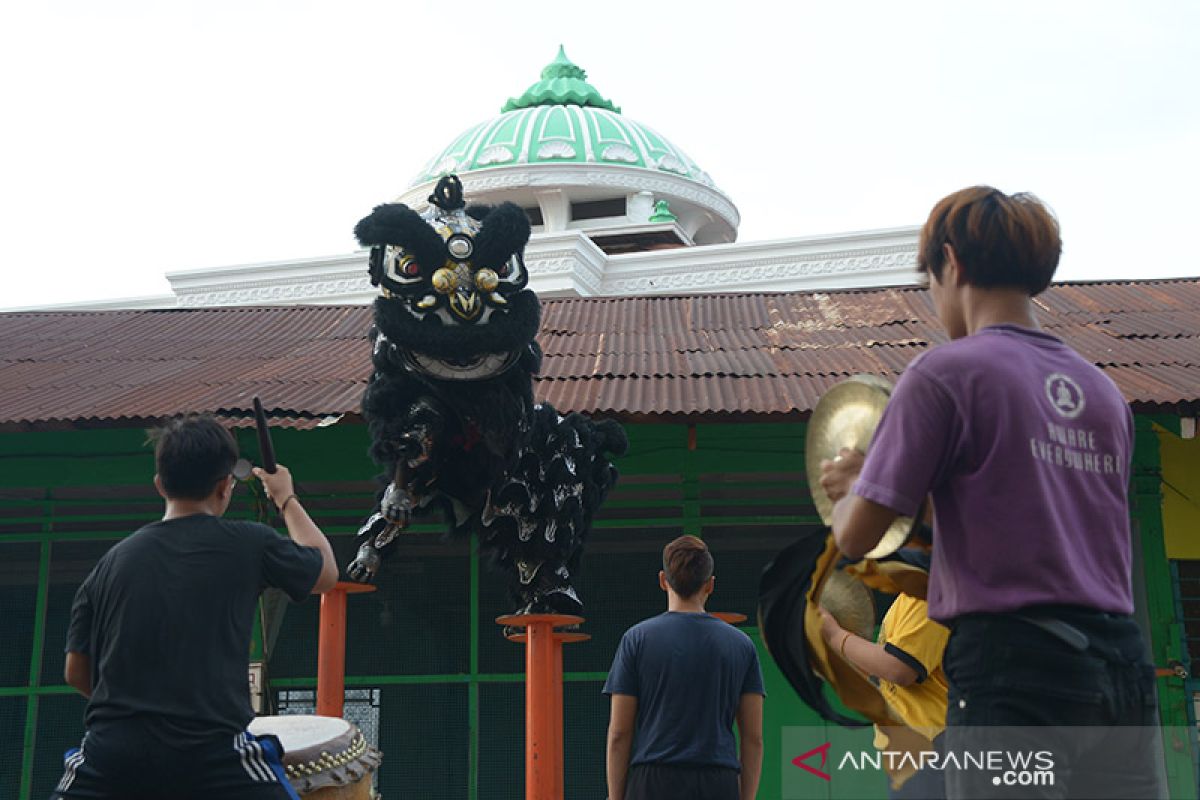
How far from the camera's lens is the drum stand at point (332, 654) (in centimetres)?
568

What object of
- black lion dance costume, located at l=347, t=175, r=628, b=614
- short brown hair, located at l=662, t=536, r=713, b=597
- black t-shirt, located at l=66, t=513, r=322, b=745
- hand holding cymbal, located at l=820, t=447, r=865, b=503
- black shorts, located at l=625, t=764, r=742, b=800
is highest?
black lion dance costume, located at l=347, t=175, r=628, b=614

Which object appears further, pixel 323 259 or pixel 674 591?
pixel 323 259

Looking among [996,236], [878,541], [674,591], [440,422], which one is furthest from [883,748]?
[440,422]

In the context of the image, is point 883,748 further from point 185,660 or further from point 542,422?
point 542,422

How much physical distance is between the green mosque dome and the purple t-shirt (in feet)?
90.1

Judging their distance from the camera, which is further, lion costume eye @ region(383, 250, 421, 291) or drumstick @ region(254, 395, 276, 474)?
lion costume eye @ region(383, 250, 421, 291)

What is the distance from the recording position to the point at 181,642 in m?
2.94

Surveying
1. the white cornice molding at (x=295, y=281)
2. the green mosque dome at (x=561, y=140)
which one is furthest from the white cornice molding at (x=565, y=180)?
the white cornice molding at (x=295, y=281)

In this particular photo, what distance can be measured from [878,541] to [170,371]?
744 centimetres

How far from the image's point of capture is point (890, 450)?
2.24m

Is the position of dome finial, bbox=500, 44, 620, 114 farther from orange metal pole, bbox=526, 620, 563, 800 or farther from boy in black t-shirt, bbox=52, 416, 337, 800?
boy in black t-shirt, bbox=52, 416, 337, 800

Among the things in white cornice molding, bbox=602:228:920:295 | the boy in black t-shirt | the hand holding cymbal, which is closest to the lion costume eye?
the boy in black t-shirt

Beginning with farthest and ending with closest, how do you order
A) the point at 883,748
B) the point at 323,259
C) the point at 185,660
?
1. the point at 323,259
2. the point at 883,748
3. the point at 185,660

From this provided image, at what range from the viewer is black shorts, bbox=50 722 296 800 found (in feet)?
9.36
